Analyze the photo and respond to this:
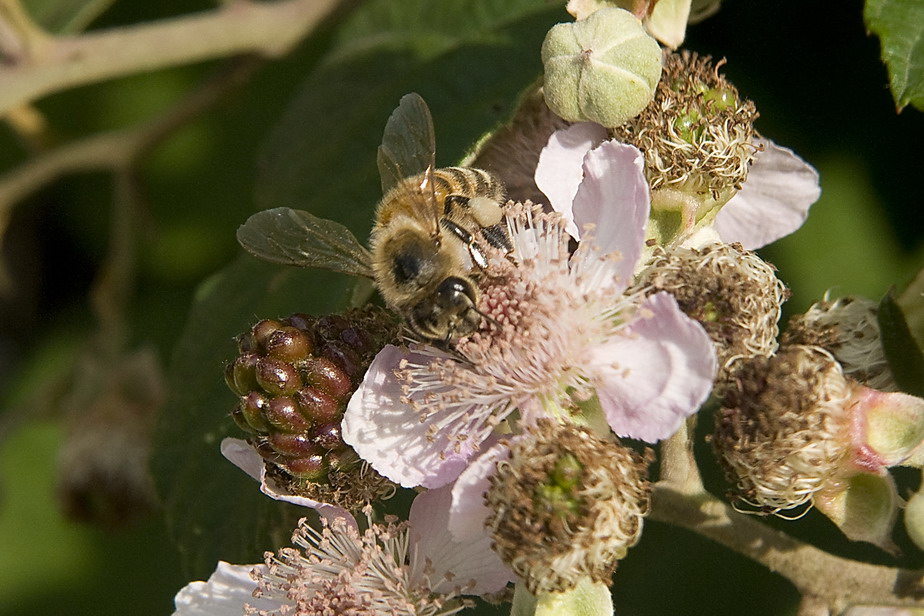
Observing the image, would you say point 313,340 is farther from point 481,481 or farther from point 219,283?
point 219,283

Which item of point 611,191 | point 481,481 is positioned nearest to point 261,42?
point 611,191

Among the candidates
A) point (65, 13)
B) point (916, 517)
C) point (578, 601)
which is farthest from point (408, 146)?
point (65, 13)

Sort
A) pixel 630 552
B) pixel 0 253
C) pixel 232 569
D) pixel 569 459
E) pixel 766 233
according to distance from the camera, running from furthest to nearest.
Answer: pixel 0 253
pixel 630 552
pixel 766 233
pixel 232 569
pixel 569 459

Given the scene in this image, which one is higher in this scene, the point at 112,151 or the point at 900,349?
the point at 900,349

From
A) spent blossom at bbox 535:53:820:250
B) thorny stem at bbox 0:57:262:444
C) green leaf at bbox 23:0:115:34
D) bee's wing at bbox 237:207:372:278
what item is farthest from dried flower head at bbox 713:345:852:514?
green leaf at bbox 23:0:115:34

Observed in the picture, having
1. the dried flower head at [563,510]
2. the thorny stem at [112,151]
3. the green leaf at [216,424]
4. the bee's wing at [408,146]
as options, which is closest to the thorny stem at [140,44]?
the thorny stem at [112,151]

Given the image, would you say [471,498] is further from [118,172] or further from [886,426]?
[118,172]
